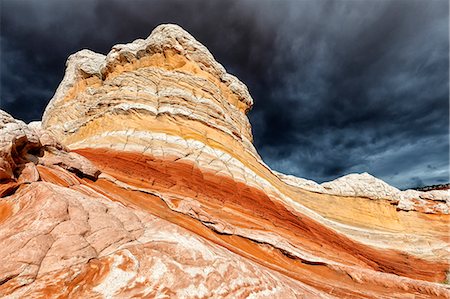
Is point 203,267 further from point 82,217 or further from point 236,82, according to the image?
point 236,82

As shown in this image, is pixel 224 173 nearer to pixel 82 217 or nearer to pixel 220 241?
pixel 220 241

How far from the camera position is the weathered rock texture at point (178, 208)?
4.37 m

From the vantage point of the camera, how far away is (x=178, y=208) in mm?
8594

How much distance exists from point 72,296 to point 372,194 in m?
15.5

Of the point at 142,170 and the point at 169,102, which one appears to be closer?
the point at 142,170

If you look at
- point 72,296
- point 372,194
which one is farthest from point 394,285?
point 72,296

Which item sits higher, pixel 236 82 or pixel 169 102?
pixel 236 82

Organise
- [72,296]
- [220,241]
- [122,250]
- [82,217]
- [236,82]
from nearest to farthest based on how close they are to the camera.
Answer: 1. [72,296]
2. [122,250]
3. [82,217]
4. [220,241]
5. [236,82]

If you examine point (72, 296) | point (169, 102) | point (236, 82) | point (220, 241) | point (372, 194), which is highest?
point (236, 82)

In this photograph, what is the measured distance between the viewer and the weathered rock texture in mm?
4371

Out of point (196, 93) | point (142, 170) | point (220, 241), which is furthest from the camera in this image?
point (196, 93)

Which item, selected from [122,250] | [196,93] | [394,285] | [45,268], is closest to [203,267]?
[122,250]

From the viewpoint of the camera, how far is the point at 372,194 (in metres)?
15.0

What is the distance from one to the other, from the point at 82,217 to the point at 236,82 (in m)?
13.8
